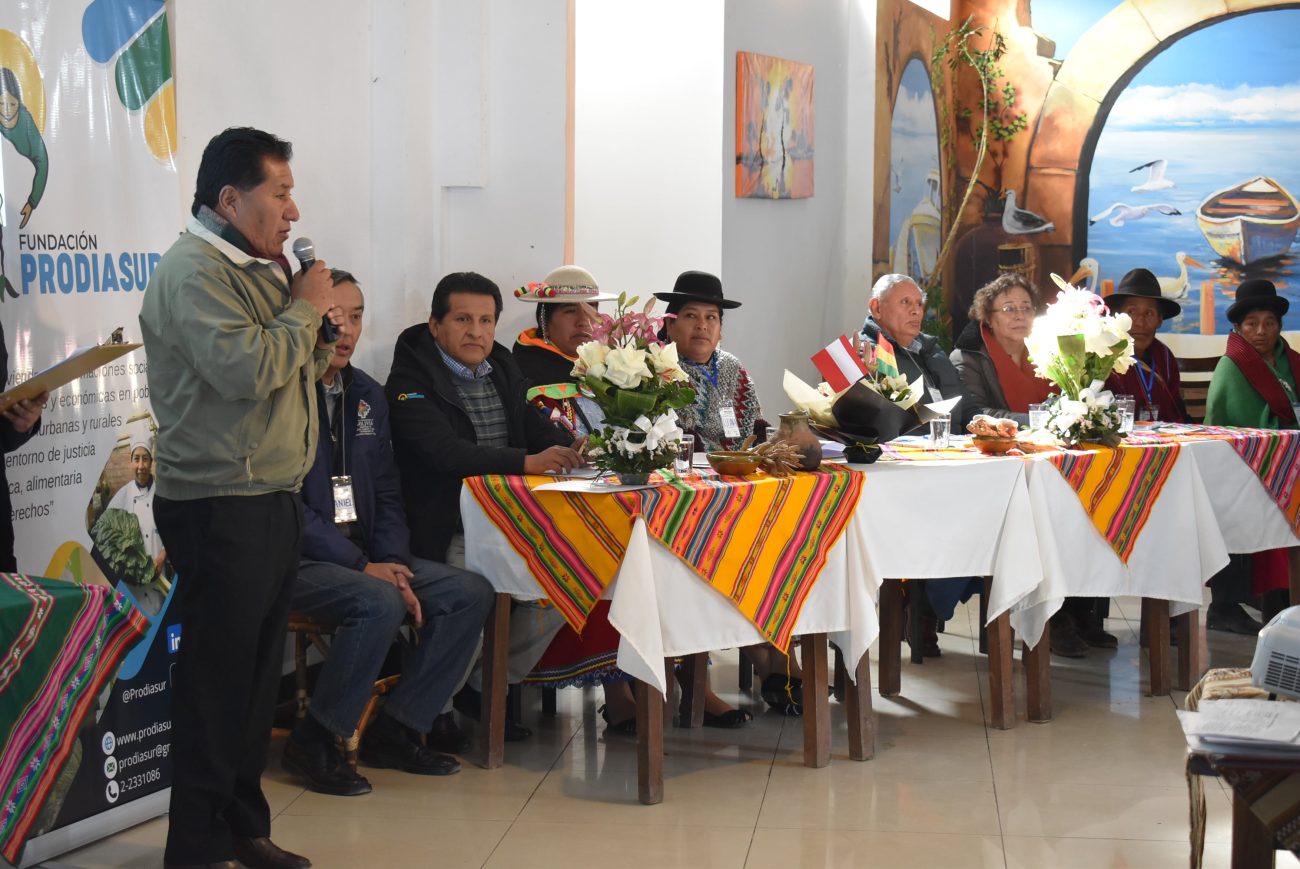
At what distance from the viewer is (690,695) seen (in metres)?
4.88

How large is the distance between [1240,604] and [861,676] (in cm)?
283

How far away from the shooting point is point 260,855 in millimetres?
3539

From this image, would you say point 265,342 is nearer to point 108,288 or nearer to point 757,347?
point 108,288

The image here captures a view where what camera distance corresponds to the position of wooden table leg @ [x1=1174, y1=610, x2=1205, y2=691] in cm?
534

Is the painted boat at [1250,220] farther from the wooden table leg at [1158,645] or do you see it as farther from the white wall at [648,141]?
the wooden table leg at [1158,645]

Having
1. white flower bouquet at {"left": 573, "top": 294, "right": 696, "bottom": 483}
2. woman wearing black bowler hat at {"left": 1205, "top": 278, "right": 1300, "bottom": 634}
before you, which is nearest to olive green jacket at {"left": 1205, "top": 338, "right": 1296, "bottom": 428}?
woman wearing black bowler hat at {"left": 1205, "top": 278, "right": 1300, "bottom": 634}

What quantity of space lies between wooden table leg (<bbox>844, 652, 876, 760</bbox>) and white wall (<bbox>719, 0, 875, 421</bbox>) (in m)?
2.55

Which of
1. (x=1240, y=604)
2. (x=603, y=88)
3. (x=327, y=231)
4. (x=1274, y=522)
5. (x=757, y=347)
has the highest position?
(x=603, y=88)

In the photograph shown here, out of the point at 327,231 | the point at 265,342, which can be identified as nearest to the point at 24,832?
the point at 265,342

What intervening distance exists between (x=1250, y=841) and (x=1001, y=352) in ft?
12.9

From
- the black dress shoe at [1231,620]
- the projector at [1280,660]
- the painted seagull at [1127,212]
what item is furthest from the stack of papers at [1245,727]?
the painted seagull at [1127,212]

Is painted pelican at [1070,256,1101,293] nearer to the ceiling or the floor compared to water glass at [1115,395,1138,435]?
nearer to the ceiling

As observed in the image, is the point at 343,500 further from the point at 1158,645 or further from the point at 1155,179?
the point at 1155,179

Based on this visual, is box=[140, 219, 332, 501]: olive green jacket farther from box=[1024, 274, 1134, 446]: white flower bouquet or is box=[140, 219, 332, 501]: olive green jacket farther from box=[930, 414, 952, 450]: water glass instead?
box=[1024, 274, 1134, 446]: white flower bouquet
